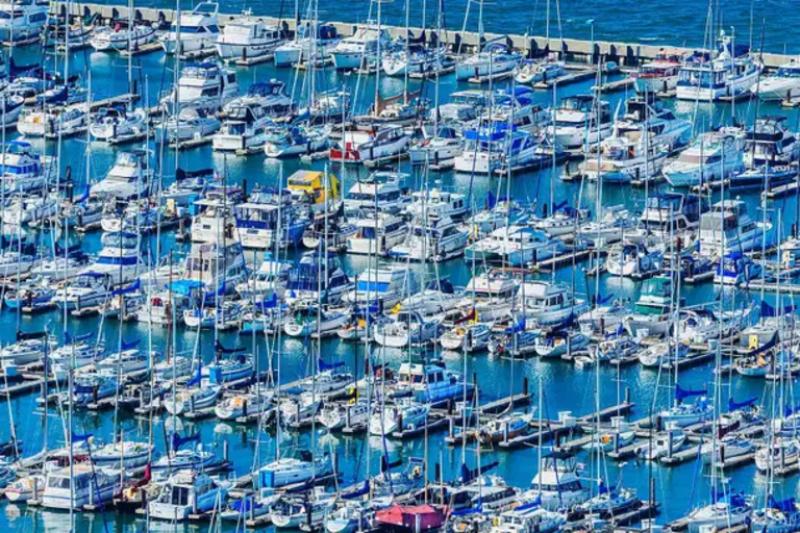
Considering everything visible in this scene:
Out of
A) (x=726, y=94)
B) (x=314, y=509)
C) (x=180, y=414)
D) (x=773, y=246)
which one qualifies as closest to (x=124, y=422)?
(x=180, y=414)

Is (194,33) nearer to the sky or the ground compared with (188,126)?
nearer to the sky

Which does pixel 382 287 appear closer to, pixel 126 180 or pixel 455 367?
pixel 455 367

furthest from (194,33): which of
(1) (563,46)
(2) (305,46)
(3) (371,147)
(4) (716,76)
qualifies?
(4) (716,76)

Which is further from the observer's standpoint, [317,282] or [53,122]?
[53,122]

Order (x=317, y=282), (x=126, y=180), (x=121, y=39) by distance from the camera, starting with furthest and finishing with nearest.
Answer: (x=121, y=39) → (x=126, y=180) → (x=317, y=282)

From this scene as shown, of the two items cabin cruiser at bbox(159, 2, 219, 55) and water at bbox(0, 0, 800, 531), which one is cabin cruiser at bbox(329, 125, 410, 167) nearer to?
water at bbox(0, 0, 800, 531)

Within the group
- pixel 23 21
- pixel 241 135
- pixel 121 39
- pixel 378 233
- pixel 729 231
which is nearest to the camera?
pixel 729 231

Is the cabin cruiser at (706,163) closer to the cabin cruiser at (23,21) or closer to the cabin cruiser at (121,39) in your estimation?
the cabin cruiser at (121,39)

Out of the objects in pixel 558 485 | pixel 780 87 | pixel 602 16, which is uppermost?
pixel 780 87
